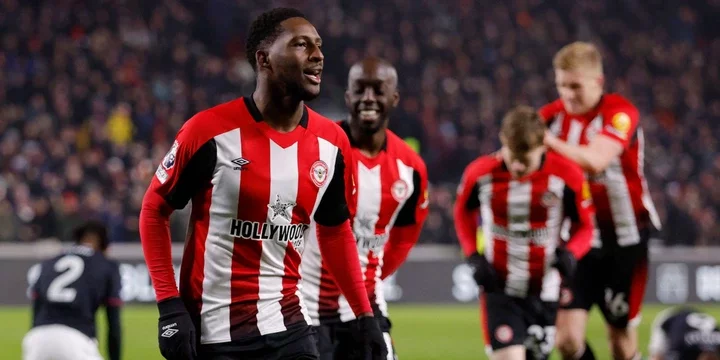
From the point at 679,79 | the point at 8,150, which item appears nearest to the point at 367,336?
the point at 8,150

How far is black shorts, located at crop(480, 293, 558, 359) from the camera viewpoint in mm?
7477

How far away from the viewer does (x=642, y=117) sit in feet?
85.1

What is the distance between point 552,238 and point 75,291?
3247 millimetres

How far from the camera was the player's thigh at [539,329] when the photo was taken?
7.56m

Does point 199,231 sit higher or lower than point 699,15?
lower

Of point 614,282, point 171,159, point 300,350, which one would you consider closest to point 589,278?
point 614,282

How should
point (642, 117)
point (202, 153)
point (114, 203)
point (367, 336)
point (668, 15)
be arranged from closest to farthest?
point (202, 153)
point (367, 336)
point (114, 203)
point (642, 117)
point (668, 15)

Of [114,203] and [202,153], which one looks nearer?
[202,153]

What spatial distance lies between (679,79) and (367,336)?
24.0m

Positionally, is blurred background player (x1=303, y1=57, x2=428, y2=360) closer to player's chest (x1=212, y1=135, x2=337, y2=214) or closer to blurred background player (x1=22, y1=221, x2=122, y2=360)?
player's chest (x1=212, y1=135, x2=337, y2=214)

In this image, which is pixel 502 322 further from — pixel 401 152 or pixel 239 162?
pixel 239 162

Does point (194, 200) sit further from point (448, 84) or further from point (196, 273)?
point (448, 84)

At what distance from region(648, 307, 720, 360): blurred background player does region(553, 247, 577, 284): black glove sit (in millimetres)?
3002

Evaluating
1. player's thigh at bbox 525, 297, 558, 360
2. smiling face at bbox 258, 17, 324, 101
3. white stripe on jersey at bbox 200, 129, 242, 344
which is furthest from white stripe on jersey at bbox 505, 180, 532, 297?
white stripe on jersey at bbox 200, 129, 242, 344
